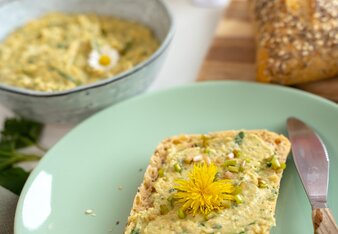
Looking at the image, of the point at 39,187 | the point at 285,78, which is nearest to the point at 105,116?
the point at 39,187

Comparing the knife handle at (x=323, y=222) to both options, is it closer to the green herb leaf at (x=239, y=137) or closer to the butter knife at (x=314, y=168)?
the butter knife at (x=314, y=168)

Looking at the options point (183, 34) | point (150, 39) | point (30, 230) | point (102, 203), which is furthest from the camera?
point (183, 34)

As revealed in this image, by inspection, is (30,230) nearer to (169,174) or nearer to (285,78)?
(169,174)

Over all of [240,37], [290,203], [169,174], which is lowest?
[290,203]

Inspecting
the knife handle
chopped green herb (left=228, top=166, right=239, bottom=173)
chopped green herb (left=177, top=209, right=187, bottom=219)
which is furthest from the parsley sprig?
the knife handle

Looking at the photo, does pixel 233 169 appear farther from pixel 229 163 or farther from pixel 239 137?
pixel 239 137

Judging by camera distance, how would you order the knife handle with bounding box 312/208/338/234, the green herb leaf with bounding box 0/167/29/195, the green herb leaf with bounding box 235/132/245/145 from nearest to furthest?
1. the knife handle with bounding box 312/208/338/234
2. the green herb leaf with bounding box 235/132/245/145
3. the green herb leaf with bounding box 0/167/29/195

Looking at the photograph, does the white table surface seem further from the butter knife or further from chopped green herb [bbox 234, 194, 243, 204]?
chopped green herb [bbox 234, 194, 243, 204]

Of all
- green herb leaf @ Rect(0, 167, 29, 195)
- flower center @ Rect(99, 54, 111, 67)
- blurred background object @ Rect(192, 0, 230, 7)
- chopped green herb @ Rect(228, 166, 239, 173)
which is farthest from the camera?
blurred background object @ Rect(192, 0, 230, 7)
